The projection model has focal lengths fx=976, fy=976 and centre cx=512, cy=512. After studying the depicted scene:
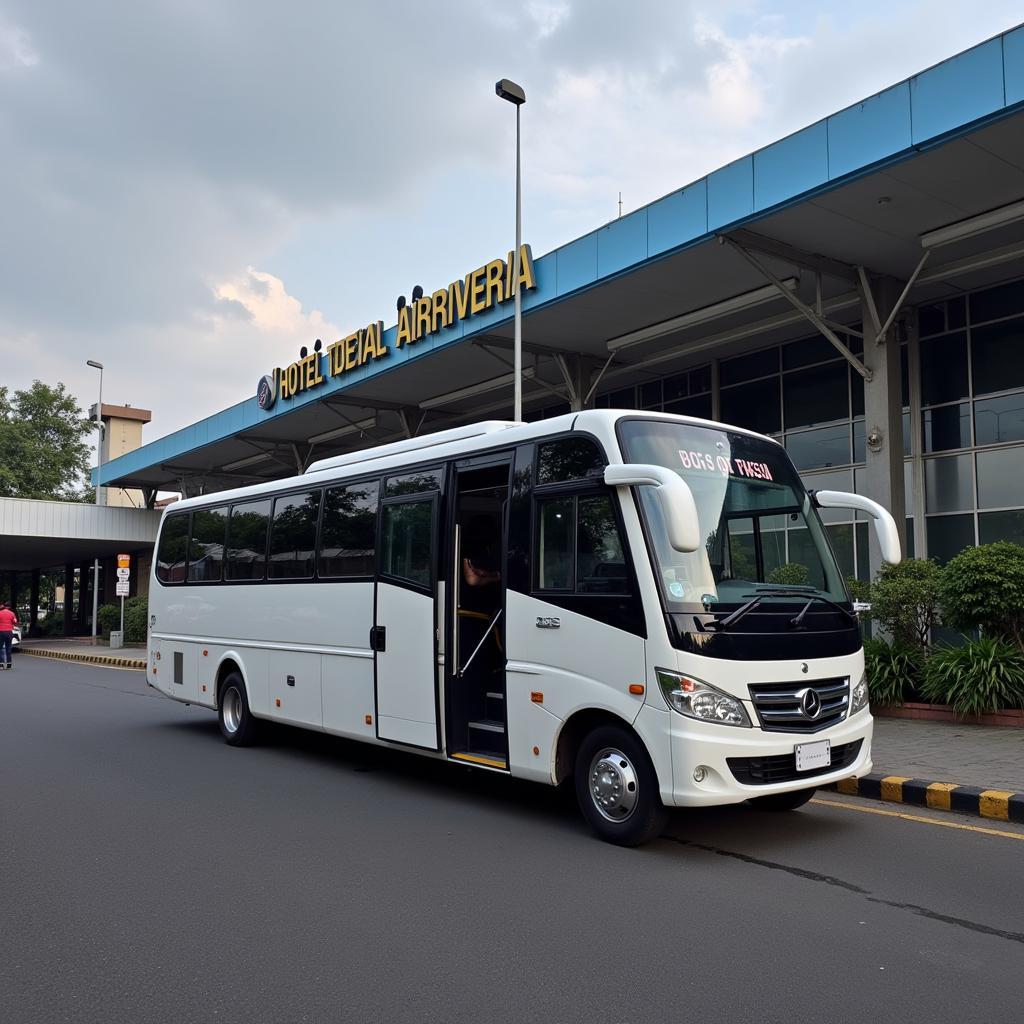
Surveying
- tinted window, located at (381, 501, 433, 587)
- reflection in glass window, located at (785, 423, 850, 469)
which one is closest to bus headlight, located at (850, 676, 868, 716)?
tinted window, located at (381, 501, 433, 587)

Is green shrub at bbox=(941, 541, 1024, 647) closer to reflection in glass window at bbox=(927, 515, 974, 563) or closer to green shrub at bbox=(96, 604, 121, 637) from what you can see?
reflection in glass window at bbox=(927, 515, 974, 563)

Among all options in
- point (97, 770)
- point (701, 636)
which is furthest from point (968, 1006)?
point (97, 770)

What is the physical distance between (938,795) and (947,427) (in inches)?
458

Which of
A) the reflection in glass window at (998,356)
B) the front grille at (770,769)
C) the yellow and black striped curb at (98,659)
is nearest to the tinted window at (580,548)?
the front grille at (770,769)

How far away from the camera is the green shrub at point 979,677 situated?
35.2 feet

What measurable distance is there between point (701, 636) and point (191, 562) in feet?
26.7

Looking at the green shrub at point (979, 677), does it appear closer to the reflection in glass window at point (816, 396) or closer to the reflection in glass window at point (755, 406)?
the reflection in glass window at point (816, 396)

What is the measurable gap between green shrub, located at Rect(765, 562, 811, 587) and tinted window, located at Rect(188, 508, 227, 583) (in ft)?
23.3

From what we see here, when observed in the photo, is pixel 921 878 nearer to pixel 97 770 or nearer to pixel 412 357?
pixel 97 770

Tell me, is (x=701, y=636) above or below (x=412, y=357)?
below

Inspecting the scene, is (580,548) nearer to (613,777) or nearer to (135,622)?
(613,777)

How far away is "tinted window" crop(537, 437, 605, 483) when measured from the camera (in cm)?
680

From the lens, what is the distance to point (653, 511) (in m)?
6.38

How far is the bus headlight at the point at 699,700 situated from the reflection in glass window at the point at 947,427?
13.1m
